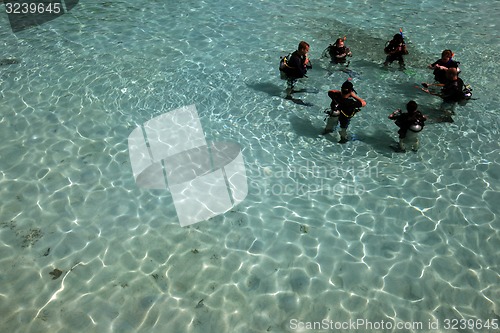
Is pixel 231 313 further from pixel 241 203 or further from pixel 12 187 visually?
pixel 12 187

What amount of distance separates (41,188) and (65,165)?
748mm

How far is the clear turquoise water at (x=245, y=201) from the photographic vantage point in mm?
5941

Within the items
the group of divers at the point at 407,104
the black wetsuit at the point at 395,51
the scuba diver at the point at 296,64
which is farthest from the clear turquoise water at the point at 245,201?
the scuba diver at the point at 296,64

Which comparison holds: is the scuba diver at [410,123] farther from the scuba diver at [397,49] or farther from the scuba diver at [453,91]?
the scuba diver at [397,49]

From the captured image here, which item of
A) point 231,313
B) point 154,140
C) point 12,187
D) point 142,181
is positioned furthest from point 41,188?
point 231,313

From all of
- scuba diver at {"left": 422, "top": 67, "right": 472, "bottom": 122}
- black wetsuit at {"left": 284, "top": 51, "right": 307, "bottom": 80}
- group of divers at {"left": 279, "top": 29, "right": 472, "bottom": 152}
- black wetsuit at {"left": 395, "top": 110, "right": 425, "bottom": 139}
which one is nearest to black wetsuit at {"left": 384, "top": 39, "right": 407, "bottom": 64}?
group of divers at {"left": 279, "top": 29, "right": 472, "bottom": 152}

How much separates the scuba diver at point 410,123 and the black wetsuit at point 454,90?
179 centimetres

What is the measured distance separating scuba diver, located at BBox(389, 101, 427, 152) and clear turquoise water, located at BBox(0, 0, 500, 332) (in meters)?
0.48

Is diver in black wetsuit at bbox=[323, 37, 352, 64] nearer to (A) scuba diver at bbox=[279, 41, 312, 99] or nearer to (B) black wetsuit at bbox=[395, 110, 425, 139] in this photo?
(A) scuba diver at bbox=[279, 41, 312, 99]

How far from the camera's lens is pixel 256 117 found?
988 centimetres

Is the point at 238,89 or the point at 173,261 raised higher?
the point at 238,89

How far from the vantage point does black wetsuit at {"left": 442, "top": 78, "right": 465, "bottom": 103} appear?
30.8 ft

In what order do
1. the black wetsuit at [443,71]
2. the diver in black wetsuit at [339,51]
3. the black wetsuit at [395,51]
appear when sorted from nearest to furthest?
the black wetsuit at [443,71], the black wetsuit at [395,51], the diver in black wetsuit at [339,51]

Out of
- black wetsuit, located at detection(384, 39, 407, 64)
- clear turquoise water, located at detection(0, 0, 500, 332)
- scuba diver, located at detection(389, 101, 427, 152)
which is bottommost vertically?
clear turquoise water, located at detection(0, 0, 500, 332)
